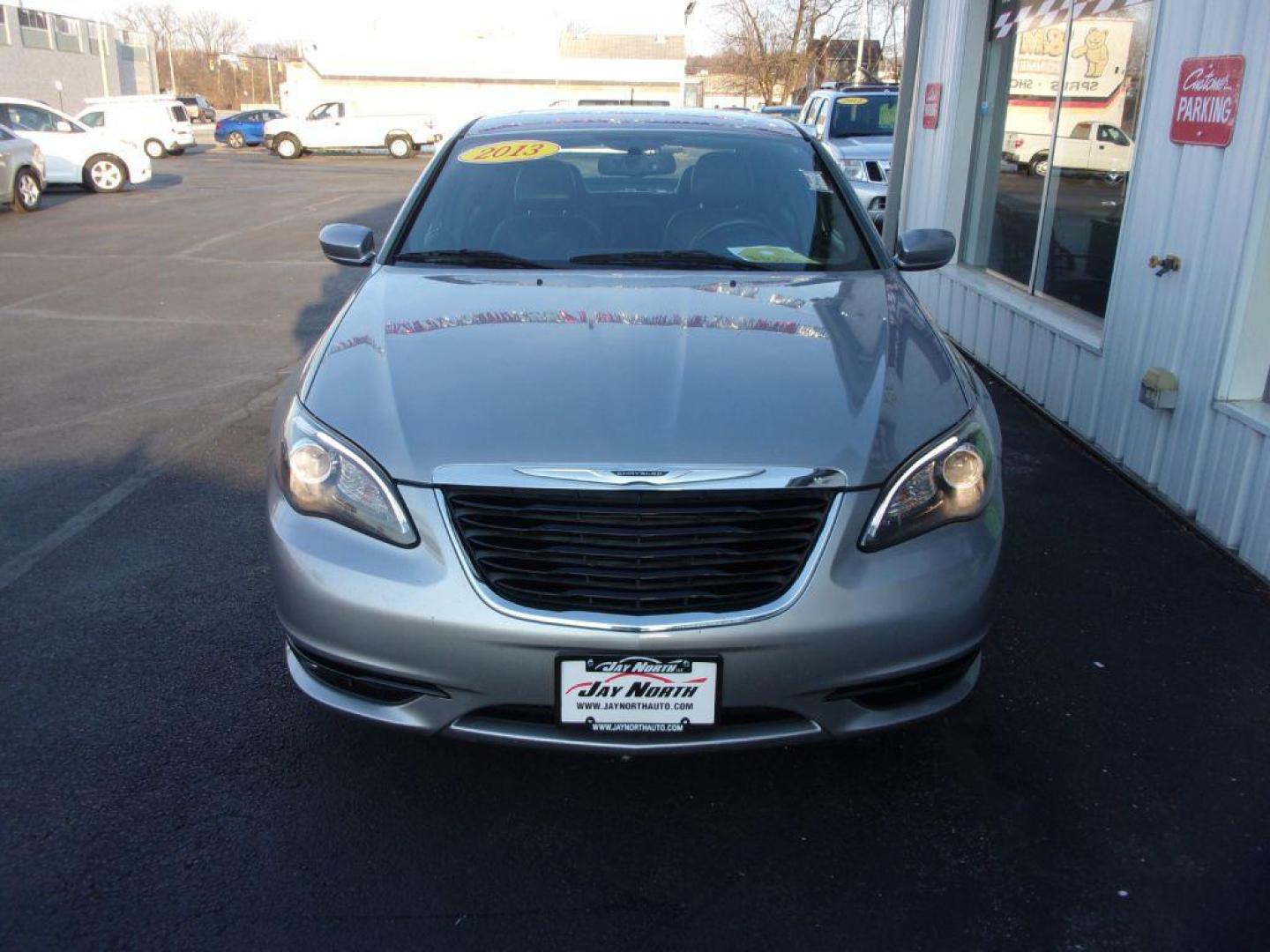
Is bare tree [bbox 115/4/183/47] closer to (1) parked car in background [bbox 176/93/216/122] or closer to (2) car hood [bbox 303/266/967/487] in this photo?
(1) parked car in background [bbox 176/93/216/122]

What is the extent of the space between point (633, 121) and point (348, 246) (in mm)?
1292

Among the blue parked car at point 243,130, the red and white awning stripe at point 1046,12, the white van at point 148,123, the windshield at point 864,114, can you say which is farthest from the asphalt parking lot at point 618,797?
the blue parked car at point 243,130

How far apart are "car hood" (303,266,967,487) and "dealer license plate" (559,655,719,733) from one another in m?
0.45

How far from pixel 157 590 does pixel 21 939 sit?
1845 millimetres

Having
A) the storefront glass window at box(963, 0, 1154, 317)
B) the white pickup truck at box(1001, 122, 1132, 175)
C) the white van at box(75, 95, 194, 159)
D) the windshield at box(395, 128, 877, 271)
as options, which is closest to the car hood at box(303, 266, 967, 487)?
the windshield at box(395, 128, 877, 271)

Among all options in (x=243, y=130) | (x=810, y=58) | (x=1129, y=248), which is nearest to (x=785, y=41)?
(x=810, y=58)

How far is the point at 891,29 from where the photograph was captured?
41.5m

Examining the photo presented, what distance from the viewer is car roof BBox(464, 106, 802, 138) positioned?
4500 millimetres

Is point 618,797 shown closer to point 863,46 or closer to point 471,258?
point 471,258

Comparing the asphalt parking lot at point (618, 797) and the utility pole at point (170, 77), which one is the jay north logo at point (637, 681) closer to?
the asphalt parking lot at point (618, 797)

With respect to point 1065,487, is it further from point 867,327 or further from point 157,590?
point 157,590

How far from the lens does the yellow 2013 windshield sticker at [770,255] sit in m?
3.86

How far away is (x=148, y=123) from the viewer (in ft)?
111

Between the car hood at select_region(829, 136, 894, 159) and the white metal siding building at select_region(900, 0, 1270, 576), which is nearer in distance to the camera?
the white metal siding building at select_region(900, 0, 1270, 576)
